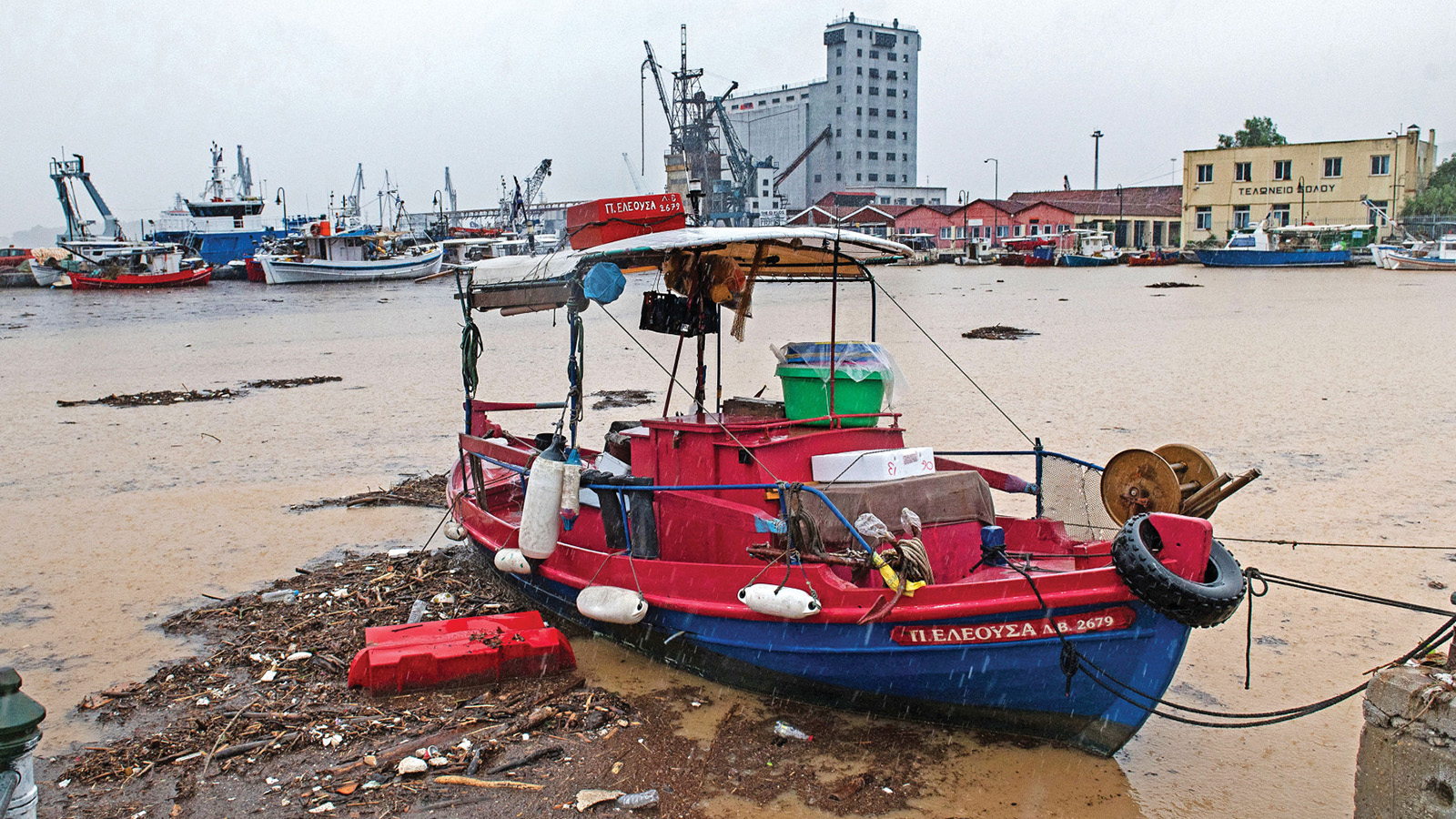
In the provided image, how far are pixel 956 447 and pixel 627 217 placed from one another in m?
5.86

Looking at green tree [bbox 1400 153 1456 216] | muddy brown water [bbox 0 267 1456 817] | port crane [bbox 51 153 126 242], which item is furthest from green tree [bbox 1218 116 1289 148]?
port crane [bbox 51 153 126 242]

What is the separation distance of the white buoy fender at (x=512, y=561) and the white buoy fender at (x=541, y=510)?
14.3 inches

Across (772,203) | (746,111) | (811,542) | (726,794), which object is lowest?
(726,794)

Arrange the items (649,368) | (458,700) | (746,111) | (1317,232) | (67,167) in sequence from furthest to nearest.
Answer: (746,111) < (67,167) < (1317,232) < (649,368) < (458,700)

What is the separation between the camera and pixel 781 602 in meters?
5.00

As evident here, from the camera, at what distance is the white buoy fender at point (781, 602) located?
4.96 m

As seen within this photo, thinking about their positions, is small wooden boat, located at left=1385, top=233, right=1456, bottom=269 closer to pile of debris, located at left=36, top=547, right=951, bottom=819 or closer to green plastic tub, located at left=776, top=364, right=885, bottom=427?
green plastic tub, located at left=776, top=364, right=885, bottom=427

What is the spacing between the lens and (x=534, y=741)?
5188mm

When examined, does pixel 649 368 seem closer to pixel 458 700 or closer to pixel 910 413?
pixel 910 413

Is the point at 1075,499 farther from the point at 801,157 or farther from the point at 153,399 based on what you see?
the point at 801,157

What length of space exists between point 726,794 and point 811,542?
1.27m

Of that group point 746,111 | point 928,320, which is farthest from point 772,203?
point 928,320

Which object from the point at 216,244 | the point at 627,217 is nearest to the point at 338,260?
the point at 216,244

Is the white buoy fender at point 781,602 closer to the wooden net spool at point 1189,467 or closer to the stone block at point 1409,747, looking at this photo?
the wooden net spool at point 1189,467
